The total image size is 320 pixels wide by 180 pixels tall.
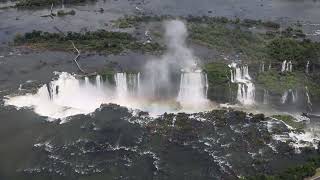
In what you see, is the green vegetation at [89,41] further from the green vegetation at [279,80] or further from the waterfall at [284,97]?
the waterfall at [284,97]

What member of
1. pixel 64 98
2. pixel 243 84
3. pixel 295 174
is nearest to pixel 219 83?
pixel 243 84

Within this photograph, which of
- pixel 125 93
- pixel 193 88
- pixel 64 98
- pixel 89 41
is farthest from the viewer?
pixel 89 41

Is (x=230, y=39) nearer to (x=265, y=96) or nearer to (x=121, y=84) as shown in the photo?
(x=265, y=96)

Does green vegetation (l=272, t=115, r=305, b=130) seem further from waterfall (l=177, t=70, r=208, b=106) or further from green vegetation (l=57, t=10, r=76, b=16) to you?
green vegetation (l=57, t=10, r=76, b=16)

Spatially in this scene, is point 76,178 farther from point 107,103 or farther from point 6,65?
point 6,65

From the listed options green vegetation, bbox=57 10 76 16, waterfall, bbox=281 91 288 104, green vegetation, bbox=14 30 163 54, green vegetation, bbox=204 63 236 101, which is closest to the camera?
waterfall, bbox=281 91 288 104

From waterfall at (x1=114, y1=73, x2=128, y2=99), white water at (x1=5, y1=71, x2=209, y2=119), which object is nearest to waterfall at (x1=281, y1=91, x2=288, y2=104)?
white water at (x1=5, y1=71, x2=209, y2=119)
